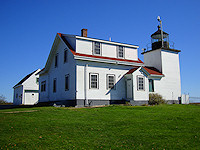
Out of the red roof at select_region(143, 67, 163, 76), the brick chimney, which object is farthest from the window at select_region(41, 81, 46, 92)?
the red roof at select_region(143, 67, 163, 76)

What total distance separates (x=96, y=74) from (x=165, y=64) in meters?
10.3

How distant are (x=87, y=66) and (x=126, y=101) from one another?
5123 mm

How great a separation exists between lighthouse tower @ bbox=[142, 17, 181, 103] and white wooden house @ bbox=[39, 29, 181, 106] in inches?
7.8

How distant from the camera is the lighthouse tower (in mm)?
25391

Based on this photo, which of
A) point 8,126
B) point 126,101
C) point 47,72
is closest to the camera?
point 8,126

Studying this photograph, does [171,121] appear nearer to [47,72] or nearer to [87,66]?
[87,66]

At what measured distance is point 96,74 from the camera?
20156 millimetres

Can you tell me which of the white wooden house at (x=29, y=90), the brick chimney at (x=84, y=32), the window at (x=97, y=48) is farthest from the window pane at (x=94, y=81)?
the white wooden house at (x=29, y=90)

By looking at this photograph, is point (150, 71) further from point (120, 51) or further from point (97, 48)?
point (97, 48)

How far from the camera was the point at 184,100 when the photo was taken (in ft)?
88.1

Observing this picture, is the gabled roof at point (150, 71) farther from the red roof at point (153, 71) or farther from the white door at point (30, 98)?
the white door at point (30, 98)

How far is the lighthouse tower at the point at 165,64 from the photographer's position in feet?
83.3

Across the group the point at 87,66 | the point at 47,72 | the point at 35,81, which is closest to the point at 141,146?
the point at 87,66

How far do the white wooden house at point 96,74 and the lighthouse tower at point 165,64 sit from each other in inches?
7.8
